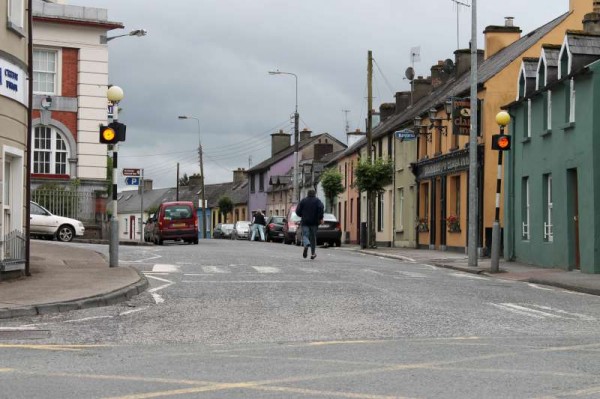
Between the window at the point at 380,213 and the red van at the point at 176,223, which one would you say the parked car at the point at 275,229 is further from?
the red van at the point at 176,223

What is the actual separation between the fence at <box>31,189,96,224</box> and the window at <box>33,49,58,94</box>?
416cm

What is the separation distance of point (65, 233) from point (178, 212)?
18.7ft

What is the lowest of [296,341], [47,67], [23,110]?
[296,341]

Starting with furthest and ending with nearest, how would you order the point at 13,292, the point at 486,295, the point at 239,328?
the point at 486,295, the point at 13,292, the point at 239,328

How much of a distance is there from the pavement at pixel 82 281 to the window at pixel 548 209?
1.07 meters

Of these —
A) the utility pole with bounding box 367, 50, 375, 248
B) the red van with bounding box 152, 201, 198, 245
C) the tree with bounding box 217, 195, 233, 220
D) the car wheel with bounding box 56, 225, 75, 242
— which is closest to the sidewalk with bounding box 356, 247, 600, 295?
the utility pole with bounding box 367, 50, 375, 248

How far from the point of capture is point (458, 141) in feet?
123

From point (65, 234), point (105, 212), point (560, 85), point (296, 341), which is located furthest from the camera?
point (105, 212)

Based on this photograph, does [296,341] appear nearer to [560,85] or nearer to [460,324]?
[460,324]

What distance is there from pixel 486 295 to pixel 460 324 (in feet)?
14.1

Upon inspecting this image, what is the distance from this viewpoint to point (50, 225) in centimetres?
3497

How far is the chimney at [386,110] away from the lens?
5738 cm

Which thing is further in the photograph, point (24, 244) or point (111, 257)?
point (111, 257)

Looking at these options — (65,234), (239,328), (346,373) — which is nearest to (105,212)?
(65,234)
